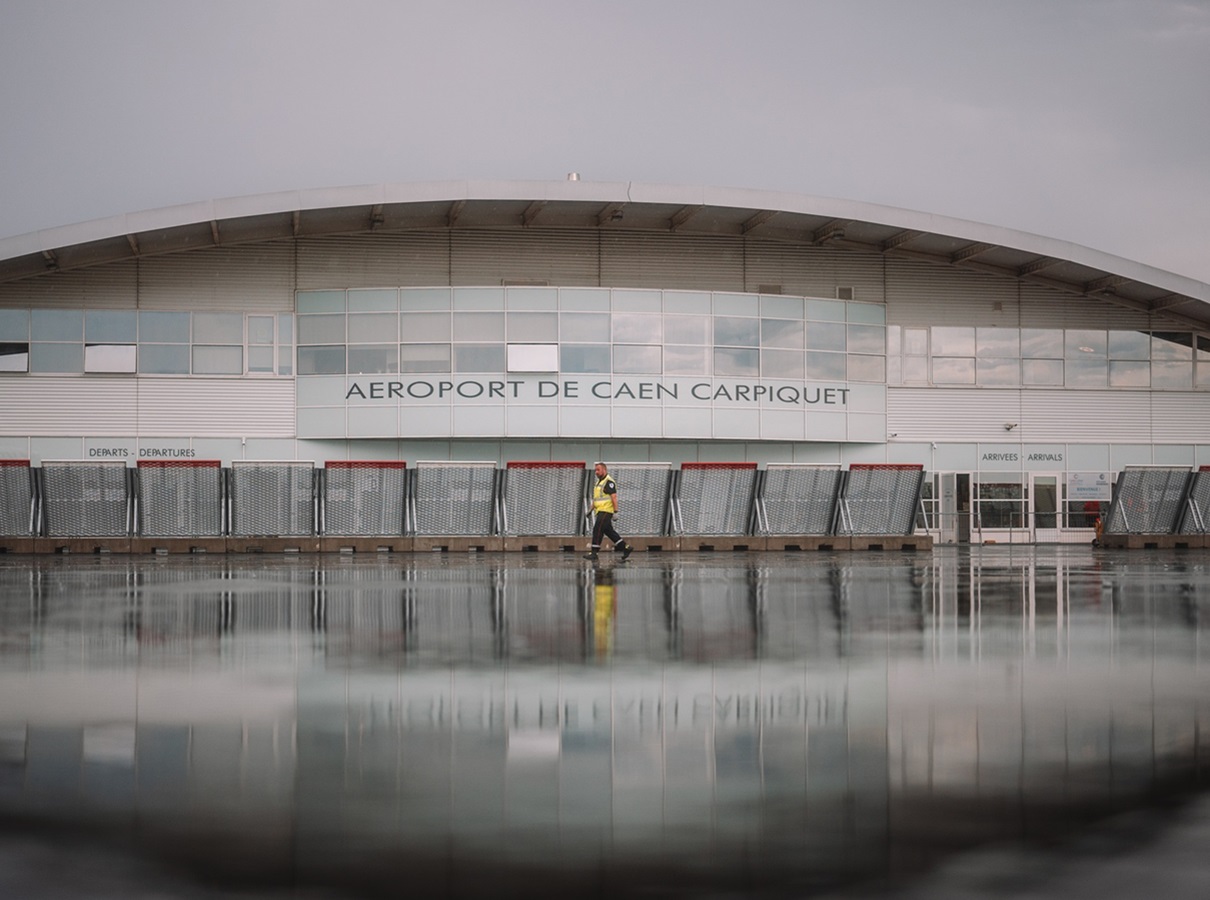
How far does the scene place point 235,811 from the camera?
170 inches

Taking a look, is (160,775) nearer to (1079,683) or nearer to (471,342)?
(1079,683)

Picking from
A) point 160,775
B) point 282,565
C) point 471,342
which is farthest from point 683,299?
point 160,775

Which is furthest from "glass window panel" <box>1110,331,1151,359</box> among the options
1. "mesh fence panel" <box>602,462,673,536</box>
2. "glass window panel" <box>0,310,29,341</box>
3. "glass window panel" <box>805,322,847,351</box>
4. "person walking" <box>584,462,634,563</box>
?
"glass window panel" <box>0,310,29,341</box>

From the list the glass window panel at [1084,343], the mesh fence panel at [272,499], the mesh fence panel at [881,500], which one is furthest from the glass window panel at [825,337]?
the mesh fence panel at [272,499]

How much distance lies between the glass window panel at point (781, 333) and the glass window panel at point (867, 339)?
1923 millimetres

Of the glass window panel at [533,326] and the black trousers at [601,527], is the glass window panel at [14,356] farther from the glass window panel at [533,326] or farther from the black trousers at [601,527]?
the black trousers at [601,527]

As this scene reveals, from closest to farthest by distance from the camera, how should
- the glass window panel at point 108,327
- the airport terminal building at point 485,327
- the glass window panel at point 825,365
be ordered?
the airport terminal building at point 485,327
the glass window panel at point 108,327
the glass window panel at point 825,365

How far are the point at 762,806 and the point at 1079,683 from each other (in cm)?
362

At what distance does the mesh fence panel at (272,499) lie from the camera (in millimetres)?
29000

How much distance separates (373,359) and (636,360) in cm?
798

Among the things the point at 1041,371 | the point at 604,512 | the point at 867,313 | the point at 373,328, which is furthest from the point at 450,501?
the point at 1041,371

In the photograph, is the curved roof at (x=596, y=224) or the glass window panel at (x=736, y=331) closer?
the curved roof at (x=596, y=224)

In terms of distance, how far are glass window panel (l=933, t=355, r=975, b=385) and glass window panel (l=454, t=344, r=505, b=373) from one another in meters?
14.6

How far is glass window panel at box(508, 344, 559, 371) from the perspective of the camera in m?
36.8
